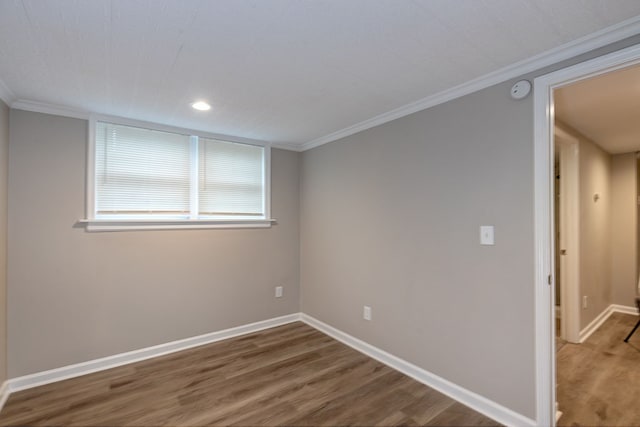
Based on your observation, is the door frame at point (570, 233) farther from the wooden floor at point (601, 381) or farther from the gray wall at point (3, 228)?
the gray wall at point (3, 228)

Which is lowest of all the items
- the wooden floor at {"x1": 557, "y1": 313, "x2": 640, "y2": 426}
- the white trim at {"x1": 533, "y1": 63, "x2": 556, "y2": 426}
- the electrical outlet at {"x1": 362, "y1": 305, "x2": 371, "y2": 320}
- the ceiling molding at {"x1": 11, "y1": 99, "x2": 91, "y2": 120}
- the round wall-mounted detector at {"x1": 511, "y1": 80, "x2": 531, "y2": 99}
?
the wooden floor at {"x1": 557, "y1": 313, "x2": 640, "y2": 426}

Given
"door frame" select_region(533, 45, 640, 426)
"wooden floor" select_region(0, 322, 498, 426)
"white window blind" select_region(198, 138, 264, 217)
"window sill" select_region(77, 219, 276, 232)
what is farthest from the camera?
"white window blind" select_region(198, 138, 264, 217)

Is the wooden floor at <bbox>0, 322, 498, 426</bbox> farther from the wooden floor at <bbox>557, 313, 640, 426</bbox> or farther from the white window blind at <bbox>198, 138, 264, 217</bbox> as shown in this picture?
the white window blind at <bbox>198, 138, 264, 217</bbox>

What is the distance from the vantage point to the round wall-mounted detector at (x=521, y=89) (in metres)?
1.92

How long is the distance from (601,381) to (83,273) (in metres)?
4.43

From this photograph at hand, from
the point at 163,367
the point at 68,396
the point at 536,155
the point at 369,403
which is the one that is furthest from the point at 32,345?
the point at 536,155

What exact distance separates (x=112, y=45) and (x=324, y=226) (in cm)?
254

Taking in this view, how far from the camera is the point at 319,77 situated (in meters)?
2.10

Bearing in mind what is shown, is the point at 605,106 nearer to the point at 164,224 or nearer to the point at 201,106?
the point at 201,106

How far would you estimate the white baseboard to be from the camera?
3.51m

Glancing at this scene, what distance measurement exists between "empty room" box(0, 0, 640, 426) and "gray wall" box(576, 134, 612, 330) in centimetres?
10

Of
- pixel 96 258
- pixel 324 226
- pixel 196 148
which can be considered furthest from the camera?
pixel 324 226

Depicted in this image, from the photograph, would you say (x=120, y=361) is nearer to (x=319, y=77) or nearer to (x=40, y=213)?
(x=40, y=213)

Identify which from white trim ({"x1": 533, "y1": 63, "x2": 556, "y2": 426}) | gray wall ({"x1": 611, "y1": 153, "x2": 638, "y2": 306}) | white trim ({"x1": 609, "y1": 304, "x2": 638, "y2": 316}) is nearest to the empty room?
white trim ({"x1": 533, "y1": 63, "x2": 556, "y2": 426})
